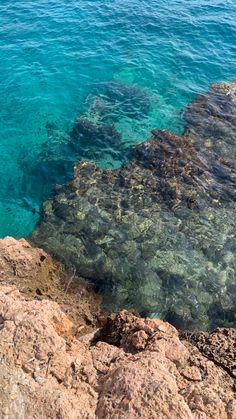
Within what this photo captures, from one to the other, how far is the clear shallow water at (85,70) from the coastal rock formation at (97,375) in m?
6.59

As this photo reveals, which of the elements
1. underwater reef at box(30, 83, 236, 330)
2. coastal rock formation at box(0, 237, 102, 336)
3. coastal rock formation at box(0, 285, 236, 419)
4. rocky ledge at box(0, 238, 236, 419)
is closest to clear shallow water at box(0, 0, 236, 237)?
underwater reef at box(30, 83, 236, 330)

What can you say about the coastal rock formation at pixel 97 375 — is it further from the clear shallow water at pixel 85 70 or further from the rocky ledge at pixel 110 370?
the clear shallow water at pixel 85 70

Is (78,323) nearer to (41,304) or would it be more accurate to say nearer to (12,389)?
(41,304)

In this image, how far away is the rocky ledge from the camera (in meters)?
5.80

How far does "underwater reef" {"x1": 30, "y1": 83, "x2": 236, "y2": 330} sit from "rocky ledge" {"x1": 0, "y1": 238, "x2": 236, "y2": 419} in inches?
95.4

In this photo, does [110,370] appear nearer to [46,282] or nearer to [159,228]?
[46,282]

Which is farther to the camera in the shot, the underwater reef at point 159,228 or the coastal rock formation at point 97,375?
the underwater reef at point 159,228

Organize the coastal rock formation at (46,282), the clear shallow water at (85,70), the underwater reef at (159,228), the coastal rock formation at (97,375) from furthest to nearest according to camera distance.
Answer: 1. the clear shallow water at (85,70)
2. the underwater reef at (159,228)
3. the coastal rock formation at (46,282)
4. the coastal rock formation at (97,375)

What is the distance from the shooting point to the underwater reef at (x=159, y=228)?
35.7 feet

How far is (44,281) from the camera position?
10.2m

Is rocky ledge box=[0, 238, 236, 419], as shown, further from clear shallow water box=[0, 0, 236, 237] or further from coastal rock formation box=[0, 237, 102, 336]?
clear shallow water box=[0, 0, 236, 237]

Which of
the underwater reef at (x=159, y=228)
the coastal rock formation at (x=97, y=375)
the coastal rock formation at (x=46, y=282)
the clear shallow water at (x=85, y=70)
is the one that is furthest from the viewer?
the clear shallow water at (x=85, y=70)

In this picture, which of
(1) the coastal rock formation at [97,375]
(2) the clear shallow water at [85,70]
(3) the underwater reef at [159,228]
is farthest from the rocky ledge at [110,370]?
(2) the clear shallow water at [85,70]

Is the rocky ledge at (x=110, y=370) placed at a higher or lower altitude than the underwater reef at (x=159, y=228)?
higher
